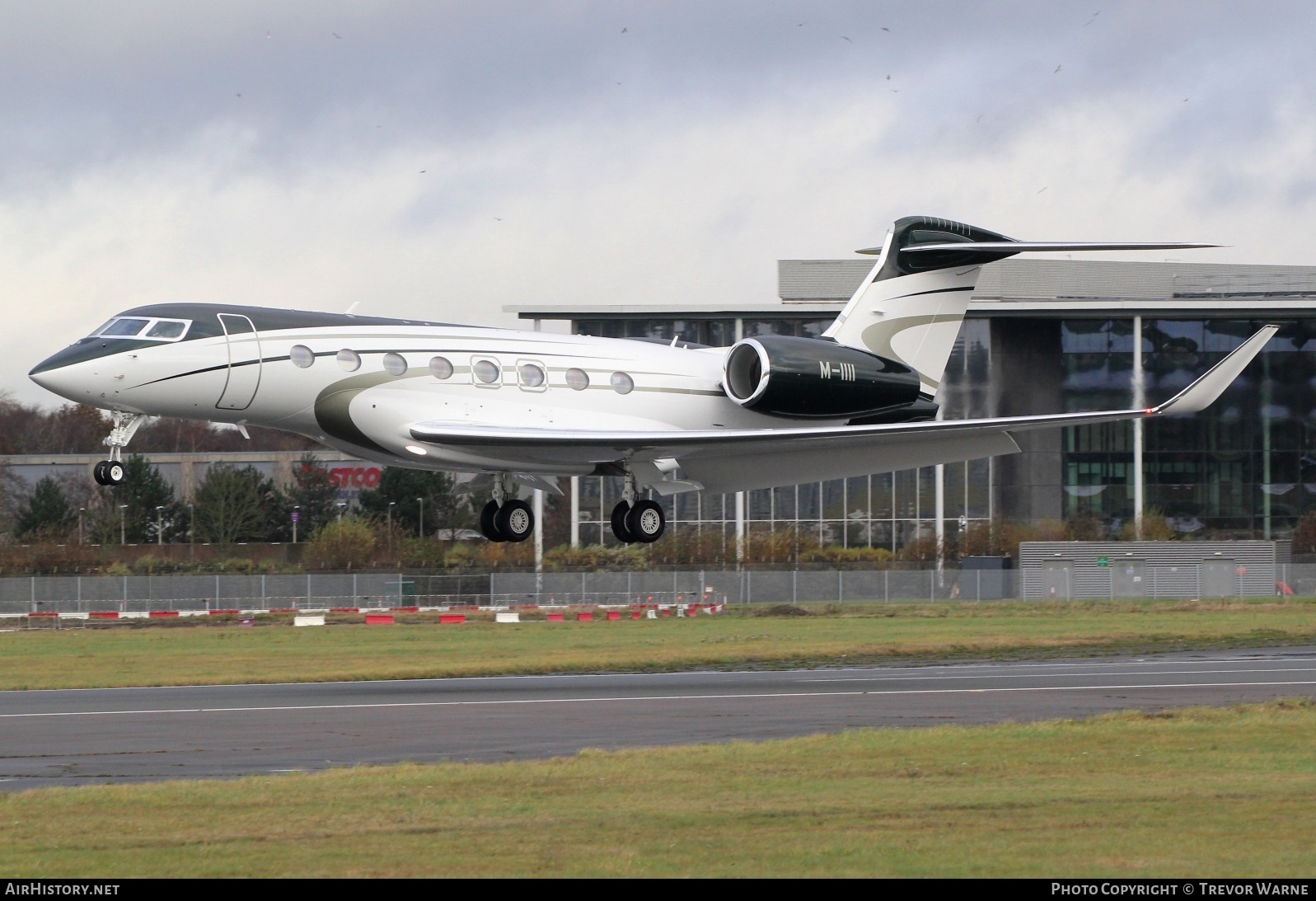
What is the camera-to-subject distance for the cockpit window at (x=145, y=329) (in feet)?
72.5

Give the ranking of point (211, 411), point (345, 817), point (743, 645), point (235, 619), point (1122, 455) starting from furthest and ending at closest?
1. point (1122, 455)
2. point (235, 619)
3. point (743, 645)
4. point (211, 411)
5. point (345, 817)

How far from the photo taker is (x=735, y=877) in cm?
1147

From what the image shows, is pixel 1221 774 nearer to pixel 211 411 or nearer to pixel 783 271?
pixel 211 411

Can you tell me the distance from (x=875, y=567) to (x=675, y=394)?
34.6 metres

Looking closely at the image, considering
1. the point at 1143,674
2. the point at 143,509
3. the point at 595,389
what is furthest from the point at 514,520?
the point at 143,509

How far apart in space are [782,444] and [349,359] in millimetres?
7388

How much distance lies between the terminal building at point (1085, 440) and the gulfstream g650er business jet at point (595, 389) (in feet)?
118

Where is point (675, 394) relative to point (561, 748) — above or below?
above

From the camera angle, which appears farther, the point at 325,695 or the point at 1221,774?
the point at 325,695

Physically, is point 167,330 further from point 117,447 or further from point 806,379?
point 806,379

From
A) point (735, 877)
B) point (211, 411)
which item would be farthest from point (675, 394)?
point (735, 877)

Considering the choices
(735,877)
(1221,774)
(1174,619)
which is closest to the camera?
(735,877)

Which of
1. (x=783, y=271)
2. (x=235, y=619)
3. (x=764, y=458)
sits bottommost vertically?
(x=235, y=619)

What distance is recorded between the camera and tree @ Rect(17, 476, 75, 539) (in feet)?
233
